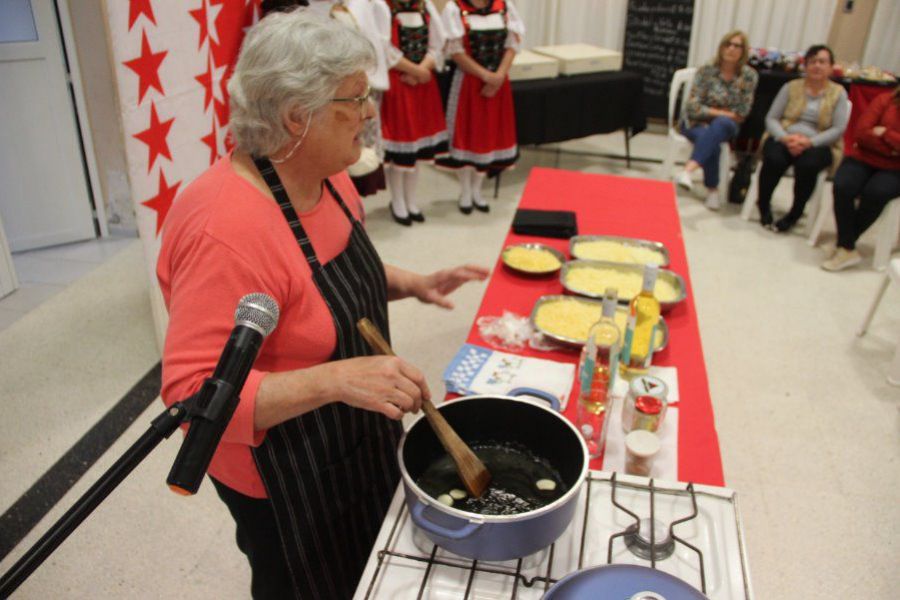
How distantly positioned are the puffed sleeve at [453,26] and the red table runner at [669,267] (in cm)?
143

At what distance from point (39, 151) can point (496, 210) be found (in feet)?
9.07

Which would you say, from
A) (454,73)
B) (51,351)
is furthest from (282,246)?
(454,73)

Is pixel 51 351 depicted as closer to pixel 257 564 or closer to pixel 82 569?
pixel 82 569

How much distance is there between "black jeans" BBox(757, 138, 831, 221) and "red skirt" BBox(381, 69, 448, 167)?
2.19 m

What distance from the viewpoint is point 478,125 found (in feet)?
14.2

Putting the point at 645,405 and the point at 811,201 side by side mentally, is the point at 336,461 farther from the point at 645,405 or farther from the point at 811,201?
the point at 811,201

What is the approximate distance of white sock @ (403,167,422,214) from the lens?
437 centimetres

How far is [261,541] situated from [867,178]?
4023 millimetres

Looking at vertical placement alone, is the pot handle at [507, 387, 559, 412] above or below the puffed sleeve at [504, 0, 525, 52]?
below

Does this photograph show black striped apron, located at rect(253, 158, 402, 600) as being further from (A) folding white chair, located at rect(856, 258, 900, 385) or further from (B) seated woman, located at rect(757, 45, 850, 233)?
(B) seated woman, located at rect(757, 45, 850, 233)

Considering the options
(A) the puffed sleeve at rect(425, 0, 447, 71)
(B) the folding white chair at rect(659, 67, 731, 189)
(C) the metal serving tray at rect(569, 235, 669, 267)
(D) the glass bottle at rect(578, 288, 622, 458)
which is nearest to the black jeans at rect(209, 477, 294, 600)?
(D) the glass bottle at rect(578, 288, 622, 458)

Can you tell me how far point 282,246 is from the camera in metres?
1.12

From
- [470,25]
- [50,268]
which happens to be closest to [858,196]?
[470,25]

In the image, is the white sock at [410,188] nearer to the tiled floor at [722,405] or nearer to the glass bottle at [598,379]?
the tiled floor at [722,405]
